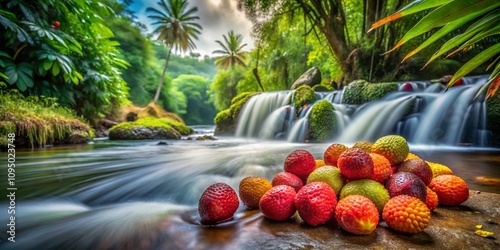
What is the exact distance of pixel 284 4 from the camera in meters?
12.7

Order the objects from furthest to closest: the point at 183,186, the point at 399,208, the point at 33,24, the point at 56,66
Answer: the point at 56,66 → the point at 33,24 → the point at 183,186 → the point at 399,208

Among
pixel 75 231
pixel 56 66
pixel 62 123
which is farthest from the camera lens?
pixel 62 123

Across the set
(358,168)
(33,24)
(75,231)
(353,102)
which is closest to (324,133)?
(353,102)

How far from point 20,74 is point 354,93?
9.62m

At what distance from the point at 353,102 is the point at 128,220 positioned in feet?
27.1

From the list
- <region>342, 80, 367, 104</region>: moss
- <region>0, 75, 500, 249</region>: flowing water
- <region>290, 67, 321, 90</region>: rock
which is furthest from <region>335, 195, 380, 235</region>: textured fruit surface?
<region>290, 67, 321, 90</region>: rock

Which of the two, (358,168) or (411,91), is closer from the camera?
(358,168)

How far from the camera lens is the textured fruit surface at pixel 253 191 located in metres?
1.39

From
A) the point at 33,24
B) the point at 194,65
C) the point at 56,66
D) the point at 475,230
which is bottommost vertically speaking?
the point at 475,230

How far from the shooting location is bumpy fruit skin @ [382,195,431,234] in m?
0.93

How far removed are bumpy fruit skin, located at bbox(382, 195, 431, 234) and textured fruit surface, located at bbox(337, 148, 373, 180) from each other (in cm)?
Answer: 18

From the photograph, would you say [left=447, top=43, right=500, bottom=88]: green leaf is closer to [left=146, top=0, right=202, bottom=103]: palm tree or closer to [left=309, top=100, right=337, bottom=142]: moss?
[left=309, top=100, right=337, bottom=142]: moss

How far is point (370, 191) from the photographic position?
111 centimetres

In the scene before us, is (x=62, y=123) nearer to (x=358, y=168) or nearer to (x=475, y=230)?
(x=358, y=168)
